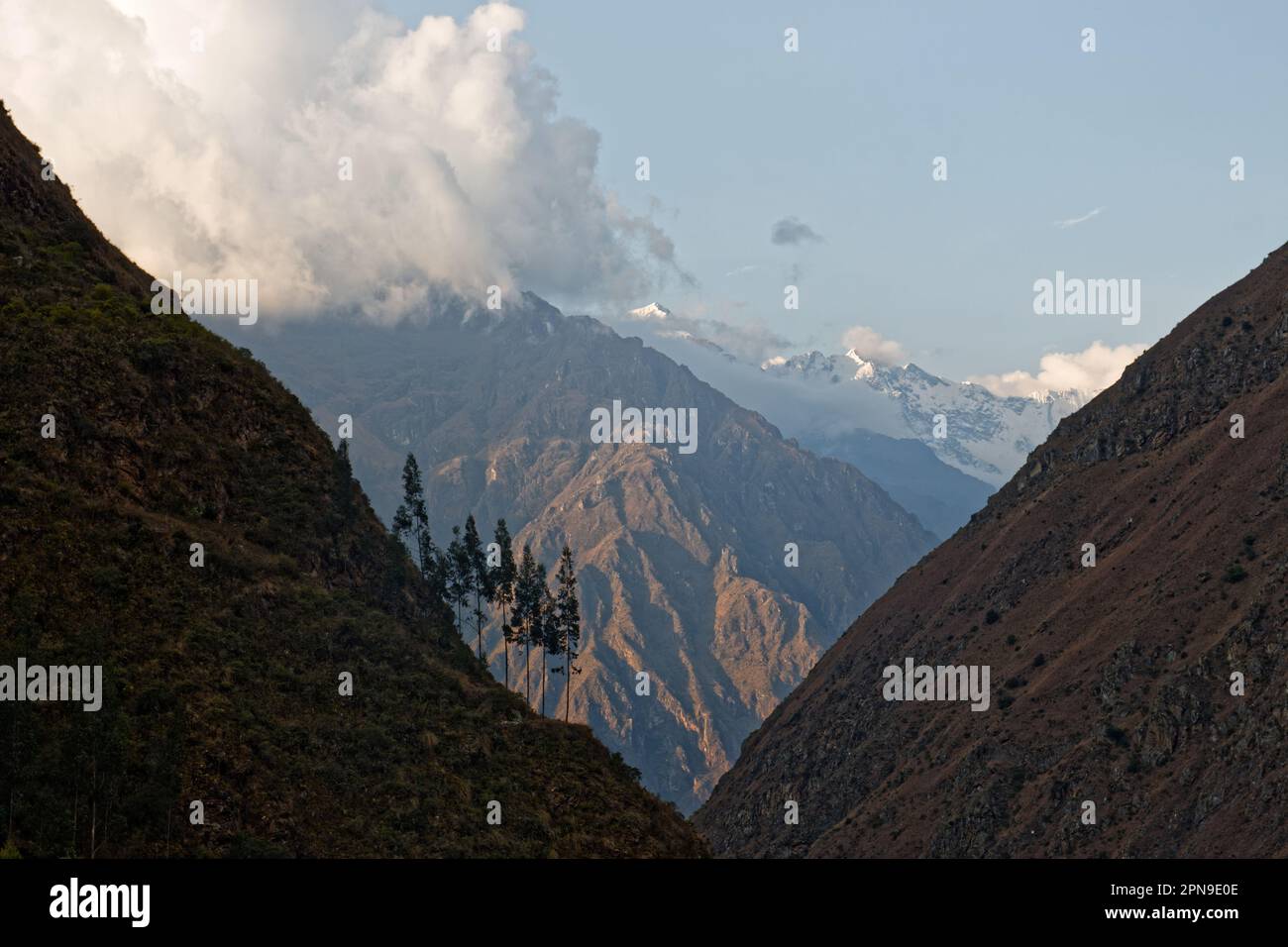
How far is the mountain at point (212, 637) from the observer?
5841 centimetres

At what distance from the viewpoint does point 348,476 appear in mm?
91562

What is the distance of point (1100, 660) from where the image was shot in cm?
13125

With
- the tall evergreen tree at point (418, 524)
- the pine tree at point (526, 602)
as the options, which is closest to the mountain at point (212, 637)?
the tall evergreen tree at point (418, 524)

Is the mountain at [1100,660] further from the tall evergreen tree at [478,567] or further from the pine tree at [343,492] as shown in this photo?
the pine tree at [343,492]

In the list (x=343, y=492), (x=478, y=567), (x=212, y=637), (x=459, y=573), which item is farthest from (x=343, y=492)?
(x=459, y=573)

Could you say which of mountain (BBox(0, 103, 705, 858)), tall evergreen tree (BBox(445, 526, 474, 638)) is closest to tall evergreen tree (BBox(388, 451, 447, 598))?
tall evergreen tree (BBox(445, 526, 474, 638))

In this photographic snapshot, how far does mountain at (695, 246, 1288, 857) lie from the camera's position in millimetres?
112812

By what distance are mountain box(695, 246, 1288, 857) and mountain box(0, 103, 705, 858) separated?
168 feet

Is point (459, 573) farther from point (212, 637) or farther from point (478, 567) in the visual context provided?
point (212, 637)

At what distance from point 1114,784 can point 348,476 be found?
70.8m

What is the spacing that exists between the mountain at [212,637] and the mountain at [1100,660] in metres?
51.3

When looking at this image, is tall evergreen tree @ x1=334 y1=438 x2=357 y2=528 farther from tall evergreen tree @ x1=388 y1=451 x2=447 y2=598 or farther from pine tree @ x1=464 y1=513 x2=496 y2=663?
pine tree @ x1=464 y1=513 x2=496 y2=663
